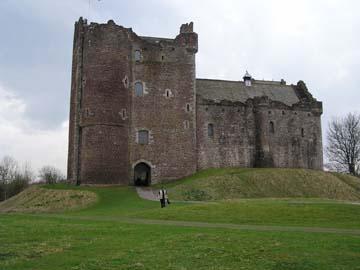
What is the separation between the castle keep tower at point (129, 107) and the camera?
162 ft

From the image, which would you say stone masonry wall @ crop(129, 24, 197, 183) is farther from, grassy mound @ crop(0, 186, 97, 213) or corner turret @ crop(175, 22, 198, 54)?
grassy mound @ crop(0, 186, 97, 213)

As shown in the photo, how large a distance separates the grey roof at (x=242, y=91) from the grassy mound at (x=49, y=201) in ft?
70.0

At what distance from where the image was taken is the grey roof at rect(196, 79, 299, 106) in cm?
5881

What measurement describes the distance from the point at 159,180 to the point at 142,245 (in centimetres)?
3349

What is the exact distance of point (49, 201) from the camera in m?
Answer: 40.8

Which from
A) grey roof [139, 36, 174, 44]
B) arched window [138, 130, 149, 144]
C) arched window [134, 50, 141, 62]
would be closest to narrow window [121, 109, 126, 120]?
arched window [138, 130, 149, 144]

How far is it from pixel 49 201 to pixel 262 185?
68.4ft

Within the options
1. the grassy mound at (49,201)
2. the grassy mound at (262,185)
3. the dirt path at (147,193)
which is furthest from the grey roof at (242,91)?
the grassy mound at (49,201)

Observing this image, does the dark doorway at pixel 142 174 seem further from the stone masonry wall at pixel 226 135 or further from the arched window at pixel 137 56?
the arched window at pixel 137 56

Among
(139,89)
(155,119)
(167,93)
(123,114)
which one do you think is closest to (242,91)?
(167,93)

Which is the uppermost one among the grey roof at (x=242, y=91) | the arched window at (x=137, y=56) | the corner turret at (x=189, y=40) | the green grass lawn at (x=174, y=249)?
the corner turret at (x=189, y=40)

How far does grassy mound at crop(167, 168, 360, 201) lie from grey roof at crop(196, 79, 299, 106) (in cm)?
1104

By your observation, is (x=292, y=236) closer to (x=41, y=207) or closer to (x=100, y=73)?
(x=41, y=207)

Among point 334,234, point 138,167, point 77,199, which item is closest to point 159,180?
point 138,167
